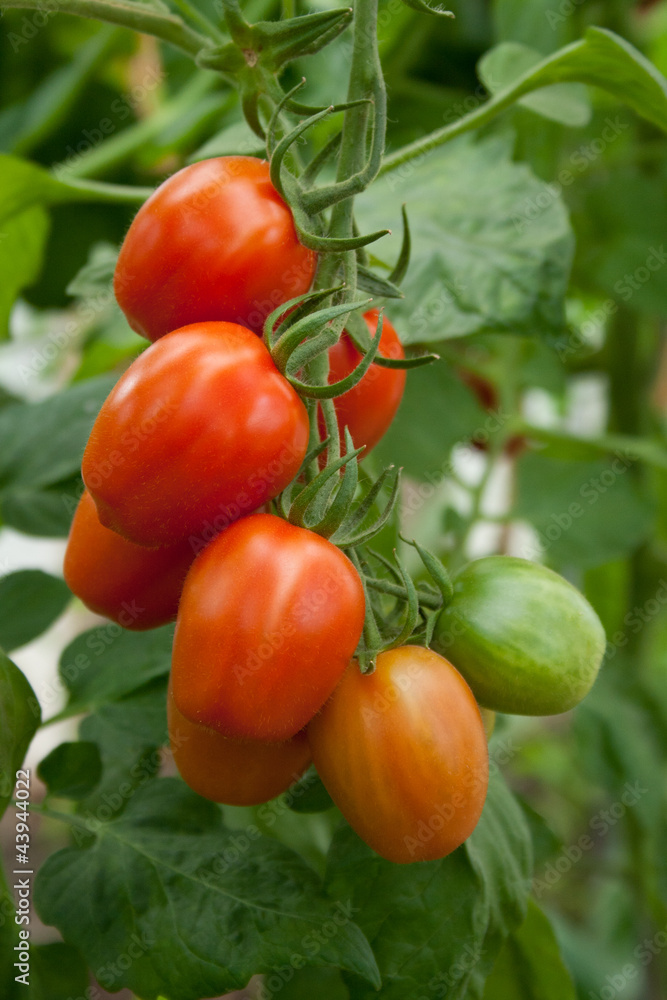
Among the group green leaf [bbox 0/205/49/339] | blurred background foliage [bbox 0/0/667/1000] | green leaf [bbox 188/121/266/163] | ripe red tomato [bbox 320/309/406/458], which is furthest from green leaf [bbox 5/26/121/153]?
ripe red tomato [bbox 320/309/406/458]

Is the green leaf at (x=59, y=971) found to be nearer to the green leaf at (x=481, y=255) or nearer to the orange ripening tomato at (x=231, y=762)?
the orange ripening tomato at (x=231, y=762)

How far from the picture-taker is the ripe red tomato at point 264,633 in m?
0.34

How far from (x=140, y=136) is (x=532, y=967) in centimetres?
80

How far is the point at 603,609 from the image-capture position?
113cm

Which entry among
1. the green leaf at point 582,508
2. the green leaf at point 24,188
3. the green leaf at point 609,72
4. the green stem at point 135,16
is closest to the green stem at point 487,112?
the green leaf at point 609,72

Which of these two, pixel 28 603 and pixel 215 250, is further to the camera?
pixel 28 603

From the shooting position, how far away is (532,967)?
20.4 inches

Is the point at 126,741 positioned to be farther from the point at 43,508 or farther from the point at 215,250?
the point at 215,250

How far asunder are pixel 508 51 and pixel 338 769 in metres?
0.51

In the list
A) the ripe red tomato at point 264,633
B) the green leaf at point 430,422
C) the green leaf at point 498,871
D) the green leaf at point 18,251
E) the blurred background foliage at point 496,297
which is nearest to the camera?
the ripe red tomato at point 264,633

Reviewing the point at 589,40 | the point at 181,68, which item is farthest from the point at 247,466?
the point at 181,68

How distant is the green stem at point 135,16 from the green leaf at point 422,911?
0.43 metres

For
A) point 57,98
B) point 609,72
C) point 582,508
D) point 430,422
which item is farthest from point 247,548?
point 57,98

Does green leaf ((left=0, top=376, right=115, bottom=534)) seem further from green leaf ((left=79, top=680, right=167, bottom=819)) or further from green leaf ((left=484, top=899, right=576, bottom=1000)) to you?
green leaf ((left=484, top=899, right=576, bottom=1000))
